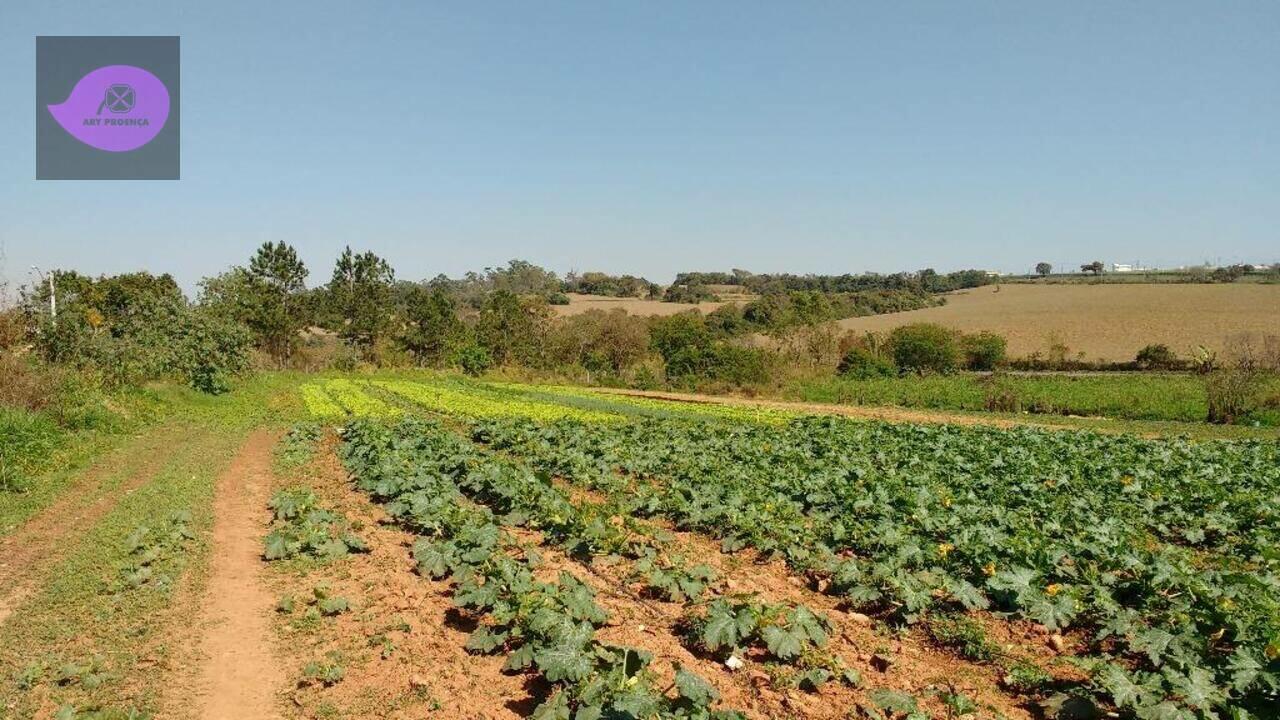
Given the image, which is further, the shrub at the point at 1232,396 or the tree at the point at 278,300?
the tree at the point at 278,300

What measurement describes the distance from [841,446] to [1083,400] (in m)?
26.9

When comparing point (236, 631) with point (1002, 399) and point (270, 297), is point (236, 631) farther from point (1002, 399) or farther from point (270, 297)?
Answer: point (270, 297)

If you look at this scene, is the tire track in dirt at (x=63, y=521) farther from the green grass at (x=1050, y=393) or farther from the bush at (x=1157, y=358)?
the bush at (x=1157, y=358)

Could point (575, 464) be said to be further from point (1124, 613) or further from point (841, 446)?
point (1124, 613)

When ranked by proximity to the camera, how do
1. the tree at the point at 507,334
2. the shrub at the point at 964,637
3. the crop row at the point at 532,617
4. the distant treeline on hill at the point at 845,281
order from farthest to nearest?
the distant treeline on hill at the point at 845,281, the tree at the point at 507,334, the shrub at the point at 964,637, the crop row at the point at 532,617

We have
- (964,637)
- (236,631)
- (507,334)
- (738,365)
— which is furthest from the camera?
(507,334)

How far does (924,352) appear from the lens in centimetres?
5634

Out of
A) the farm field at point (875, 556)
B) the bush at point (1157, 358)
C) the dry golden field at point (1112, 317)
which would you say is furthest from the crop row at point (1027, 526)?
the dry golden field at point (1112, 317)

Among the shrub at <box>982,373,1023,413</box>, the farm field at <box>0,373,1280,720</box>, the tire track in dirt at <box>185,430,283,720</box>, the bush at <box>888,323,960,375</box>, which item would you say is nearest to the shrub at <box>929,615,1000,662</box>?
the farm field at <box>0,373,1280,720</box>

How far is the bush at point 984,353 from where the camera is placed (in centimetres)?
5938

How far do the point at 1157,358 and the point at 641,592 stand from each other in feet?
201

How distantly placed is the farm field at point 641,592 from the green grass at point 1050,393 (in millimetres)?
25157

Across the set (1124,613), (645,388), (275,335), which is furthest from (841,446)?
(275,335)

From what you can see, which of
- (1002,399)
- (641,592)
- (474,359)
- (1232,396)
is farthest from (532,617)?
(474,359)
